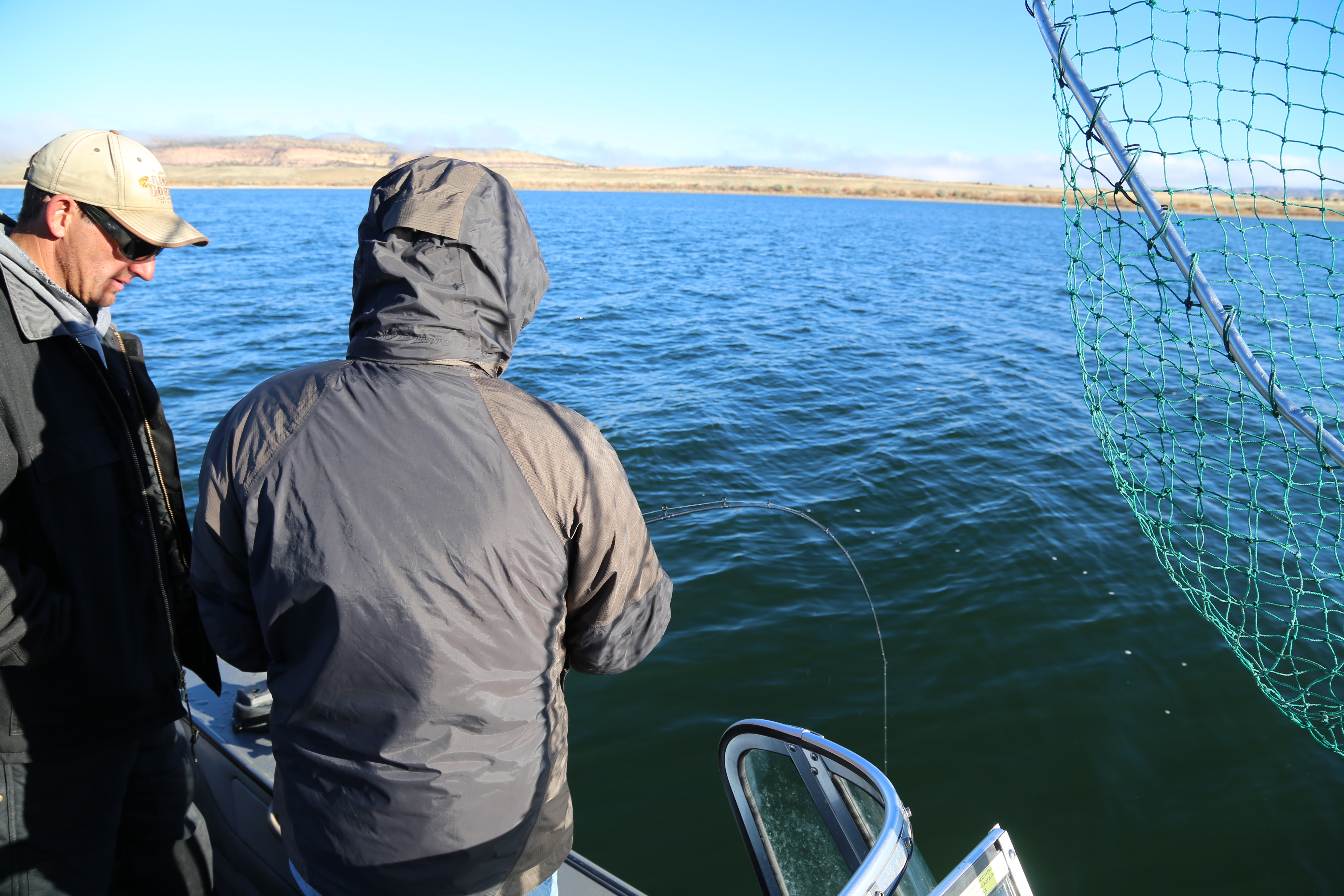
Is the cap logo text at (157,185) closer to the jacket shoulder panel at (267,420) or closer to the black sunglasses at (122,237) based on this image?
the black sunglasses at (122,237)

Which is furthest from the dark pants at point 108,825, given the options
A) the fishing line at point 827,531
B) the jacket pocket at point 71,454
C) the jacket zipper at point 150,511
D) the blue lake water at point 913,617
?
the blue lake water at point 913,617

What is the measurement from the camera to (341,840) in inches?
57.7

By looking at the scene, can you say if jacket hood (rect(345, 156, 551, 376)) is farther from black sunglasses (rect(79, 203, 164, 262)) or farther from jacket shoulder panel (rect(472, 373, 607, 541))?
black sunglasses (rect(79, 203, 164, 262))

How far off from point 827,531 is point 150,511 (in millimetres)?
3573

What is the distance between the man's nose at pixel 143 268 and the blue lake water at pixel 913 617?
11.1 ft

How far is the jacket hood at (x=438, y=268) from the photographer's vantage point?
1457 mm

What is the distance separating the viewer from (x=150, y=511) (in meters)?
2.12

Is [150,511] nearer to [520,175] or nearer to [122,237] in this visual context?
[122,237]

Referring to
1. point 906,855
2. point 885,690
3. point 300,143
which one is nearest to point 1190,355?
point 885,690

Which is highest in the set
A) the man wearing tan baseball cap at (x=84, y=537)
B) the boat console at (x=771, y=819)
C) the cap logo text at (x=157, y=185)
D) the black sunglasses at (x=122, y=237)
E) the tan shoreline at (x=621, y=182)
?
the tan shoreline at (x=621, y=182)

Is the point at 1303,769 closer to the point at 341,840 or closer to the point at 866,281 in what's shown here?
the point at 341,840

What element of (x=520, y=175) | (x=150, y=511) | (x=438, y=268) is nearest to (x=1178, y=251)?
(x=438, y=268)

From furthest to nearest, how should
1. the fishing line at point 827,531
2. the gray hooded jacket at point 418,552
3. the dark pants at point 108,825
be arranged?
the fishing line at point 827,531
the dark pants at point 108,825
the gray hooded jacket at point 418,552

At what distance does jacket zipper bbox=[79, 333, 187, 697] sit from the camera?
2049 millimetres
